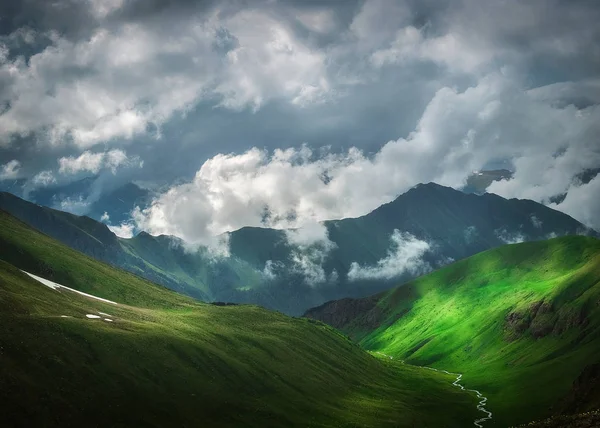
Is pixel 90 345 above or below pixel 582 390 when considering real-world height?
below

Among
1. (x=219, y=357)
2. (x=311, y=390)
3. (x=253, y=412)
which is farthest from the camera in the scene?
(x=311, y=390)

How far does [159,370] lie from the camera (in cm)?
10162

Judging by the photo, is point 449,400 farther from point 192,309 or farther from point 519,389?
point 192,309

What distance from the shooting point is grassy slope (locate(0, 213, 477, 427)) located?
79188mm

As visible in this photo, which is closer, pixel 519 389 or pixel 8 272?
pixel 8 272

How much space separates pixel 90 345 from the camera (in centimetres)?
9500

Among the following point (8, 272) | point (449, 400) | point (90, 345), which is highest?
point (8, 272)

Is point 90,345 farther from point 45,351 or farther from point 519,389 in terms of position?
point 519,389

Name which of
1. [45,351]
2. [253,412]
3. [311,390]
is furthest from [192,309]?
[45,351]

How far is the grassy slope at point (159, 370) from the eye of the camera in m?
79.2

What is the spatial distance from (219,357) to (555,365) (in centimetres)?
13814

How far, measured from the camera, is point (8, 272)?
415 ft

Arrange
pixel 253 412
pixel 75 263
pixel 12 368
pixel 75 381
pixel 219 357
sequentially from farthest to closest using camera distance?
pixel 75 263
pixel 219 357
pixel 253 412
pixel 75 381
pixel 12 368

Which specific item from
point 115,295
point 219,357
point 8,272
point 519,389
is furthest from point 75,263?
point 519,389
